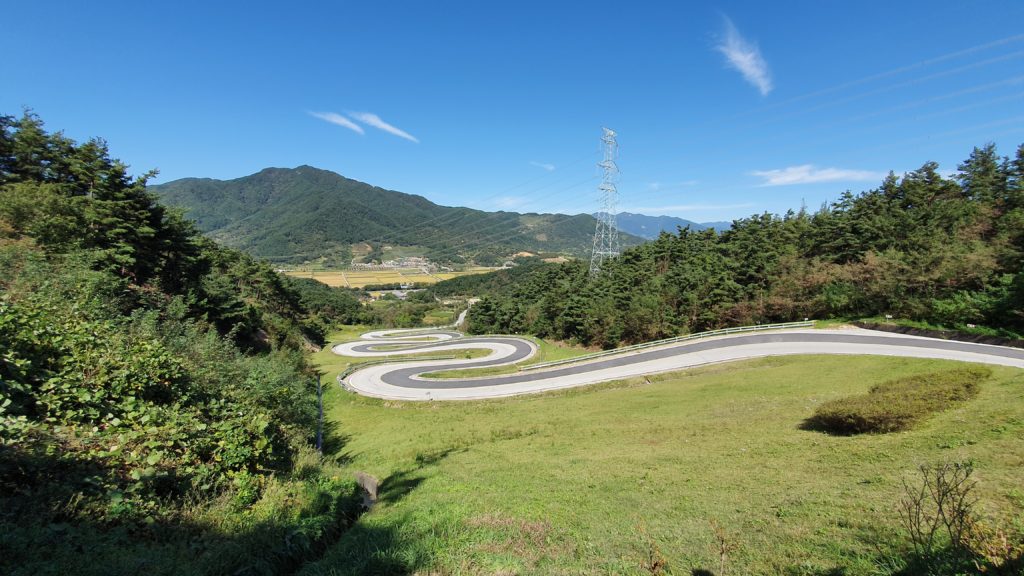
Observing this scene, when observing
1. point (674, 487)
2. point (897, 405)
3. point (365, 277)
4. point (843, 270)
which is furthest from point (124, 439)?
point (365, 277)

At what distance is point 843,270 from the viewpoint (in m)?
34.8

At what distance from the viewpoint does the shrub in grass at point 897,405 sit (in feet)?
32.4

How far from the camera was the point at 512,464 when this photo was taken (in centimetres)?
1169

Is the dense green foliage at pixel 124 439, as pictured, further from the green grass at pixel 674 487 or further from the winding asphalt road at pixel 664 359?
the winding asphalt road at pixel 664 359

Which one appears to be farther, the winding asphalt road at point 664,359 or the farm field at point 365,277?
the farm field at point 365,277

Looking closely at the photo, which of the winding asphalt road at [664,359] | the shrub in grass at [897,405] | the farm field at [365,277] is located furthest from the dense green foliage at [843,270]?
the farm field at [365,277]

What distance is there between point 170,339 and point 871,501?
18.6 m

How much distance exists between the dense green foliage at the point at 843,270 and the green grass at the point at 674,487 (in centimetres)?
1811

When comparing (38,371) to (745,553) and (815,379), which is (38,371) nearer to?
(745,553)

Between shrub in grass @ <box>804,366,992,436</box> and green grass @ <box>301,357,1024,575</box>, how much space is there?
0.45 m

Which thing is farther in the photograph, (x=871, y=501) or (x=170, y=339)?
(x=170, y=339)

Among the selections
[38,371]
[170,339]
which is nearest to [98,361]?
[38,371]

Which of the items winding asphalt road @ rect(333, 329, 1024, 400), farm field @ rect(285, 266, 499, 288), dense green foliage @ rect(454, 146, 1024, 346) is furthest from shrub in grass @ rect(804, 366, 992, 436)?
farm field @ rect(285, 266, 499, 288)

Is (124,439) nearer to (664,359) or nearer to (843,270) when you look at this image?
(664,359)
